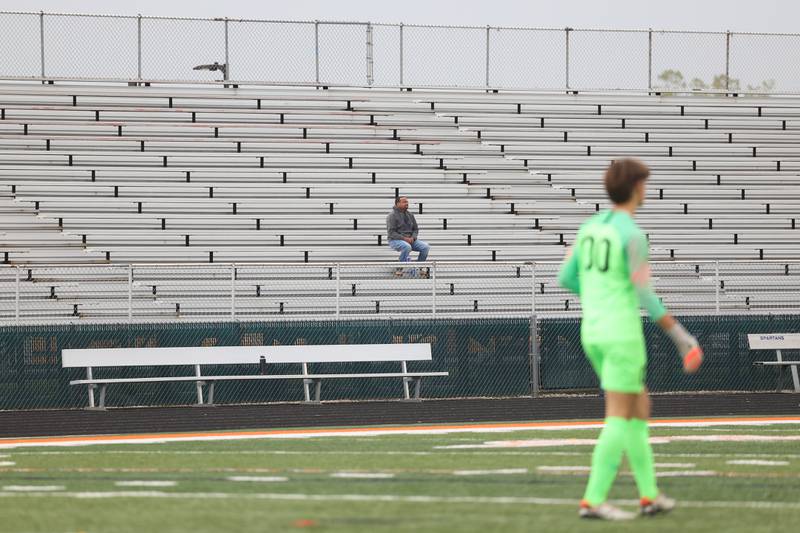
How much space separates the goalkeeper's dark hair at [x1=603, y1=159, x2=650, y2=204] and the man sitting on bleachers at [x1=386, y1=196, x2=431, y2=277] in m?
14.8

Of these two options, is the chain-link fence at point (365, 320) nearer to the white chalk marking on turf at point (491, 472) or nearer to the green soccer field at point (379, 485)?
the green soccer field at point (379, 485)

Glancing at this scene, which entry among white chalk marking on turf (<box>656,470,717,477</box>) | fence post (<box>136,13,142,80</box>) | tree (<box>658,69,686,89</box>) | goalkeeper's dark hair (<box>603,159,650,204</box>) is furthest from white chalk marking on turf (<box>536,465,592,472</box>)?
tree (<box>658,69,686,89</box>)

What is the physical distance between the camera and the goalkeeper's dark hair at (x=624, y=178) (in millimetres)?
6941

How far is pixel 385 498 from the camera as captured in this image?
7875 mm

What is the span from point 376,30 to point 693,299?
30.5ft

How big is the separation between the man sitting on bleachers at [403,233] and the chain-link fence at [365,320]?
112cm

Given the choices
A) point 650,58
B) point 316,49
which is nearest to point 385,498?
point 316,49

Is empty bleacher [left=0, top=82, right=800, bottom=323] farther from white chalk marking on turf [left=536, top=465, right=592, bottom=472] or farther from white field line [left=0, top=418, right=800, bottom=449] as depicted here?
white chalk marking on turf [left=536, top=465, right=592, bottom=472]

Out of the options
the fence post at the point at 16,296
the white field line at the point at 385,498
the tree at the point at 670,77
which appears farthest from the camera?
the tree at the point at 670,77

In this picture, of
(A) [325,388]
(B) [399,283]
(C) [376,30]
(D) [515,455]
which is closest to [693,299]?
(B) [399,283]

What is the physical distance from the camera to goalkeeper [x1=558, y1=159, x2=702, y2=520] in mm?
6773

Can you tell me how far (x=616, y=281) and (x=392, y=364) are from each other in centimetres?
1220

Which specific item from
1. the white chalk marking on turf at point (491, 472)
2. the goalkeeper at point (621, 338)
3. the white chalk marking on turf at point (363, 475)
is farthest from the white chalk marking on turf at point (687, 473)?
the goalkeeper at point (621, 338)

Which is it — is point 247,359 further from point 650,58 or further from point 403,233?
point 650,58
